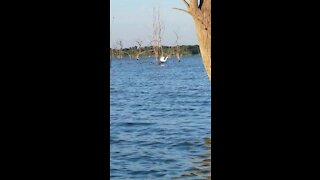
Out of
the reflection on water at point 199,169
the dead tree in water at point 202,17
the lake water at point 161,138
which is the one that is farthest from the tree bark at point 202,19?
the lake water at point 161,138

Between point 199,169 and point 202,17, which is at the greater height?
point 202,17

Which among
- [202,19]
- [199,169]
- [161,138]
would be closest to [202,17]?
[202,19]

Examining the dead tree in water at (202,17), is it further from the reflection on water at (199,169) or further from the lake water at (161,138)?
the lake water at (161,138)

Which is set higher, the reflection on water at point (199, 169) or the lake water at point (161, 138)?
the reflection on water at point (199, 169)

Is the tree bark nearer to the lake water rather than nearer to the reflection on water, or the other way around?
the reflection on water

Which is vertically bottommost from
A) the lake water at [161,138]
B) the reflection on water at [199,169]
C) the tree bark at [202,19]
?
the lake water at [161,138]

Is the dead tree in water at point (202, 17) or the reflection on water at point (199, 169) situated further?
the dead tree in water at point (202, 17)

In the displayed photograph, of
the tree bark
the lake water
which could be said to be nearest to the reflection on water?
the lake water

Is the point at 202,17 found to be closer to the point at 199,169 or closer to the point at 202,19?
the point at 202,19

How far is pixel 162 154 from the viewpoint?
1447 cm

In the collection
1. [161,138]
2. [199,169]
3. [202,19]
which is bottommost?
[161,138]

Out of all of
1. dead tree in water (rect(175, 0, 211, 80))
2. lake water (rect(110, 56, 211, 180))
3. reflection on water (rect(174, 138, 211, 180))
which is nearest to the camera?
reflection on water (rect(174, 138, 211, 180))
